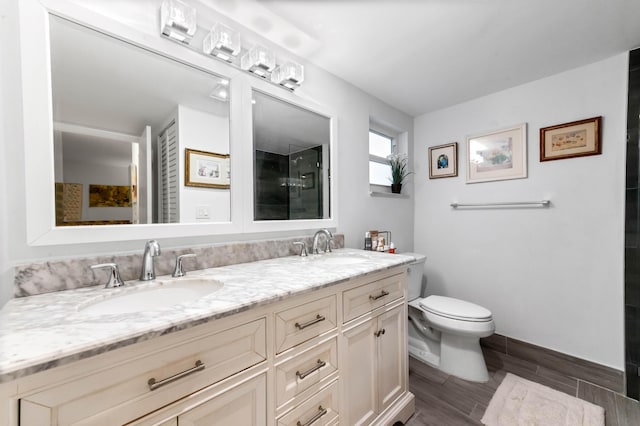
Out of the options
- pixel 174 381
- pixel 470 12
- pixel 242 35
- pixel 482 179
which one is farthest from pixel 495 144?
pixel 174 381

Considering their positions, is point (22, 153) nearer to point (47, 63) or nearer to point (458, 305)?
point (47, 63)

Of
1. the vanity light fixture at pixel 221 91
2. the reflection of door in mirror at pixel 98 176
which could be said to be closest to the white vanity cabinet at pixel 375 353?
the reflection of door in mirror at pixel 98 176

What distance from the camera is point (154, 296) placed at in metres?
0.99

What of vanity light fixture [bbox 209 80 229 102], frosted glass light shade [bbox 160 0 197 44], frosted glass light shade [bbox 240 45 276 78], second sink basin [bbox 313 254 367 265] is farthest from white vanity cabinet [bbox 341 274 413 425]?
frosted glass light shade [bbox 160 0 197 44]

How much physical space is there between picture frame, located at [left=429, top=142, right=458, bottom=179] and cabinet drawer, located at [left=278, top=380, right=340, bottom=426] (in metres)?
2.15

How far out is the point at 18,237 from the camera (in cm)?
84

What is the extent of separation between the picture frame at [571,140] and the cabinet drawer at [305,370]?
2.16m

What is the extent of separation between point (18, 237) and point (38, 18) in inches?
30.0

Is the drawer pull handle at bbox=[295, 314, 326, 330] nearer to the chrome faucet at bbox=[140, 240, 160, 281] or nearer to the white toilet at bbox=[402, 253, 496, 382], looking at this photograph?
the chrome faucet at bbox=[140, 240, 160, 281]

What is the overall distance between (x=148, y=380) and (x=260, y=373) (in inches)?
12.6

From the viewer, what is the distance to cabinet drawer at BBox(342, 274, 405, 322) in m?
1.15

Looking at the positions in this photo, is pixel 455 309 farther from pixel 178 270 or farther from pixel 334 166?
pixel 178 270

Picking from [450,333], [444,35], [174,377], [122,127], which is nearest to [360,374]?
[174,377]

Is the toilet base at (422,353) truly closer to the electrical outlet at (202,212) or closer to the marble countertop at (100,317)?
the marble countertop at (100,317)
